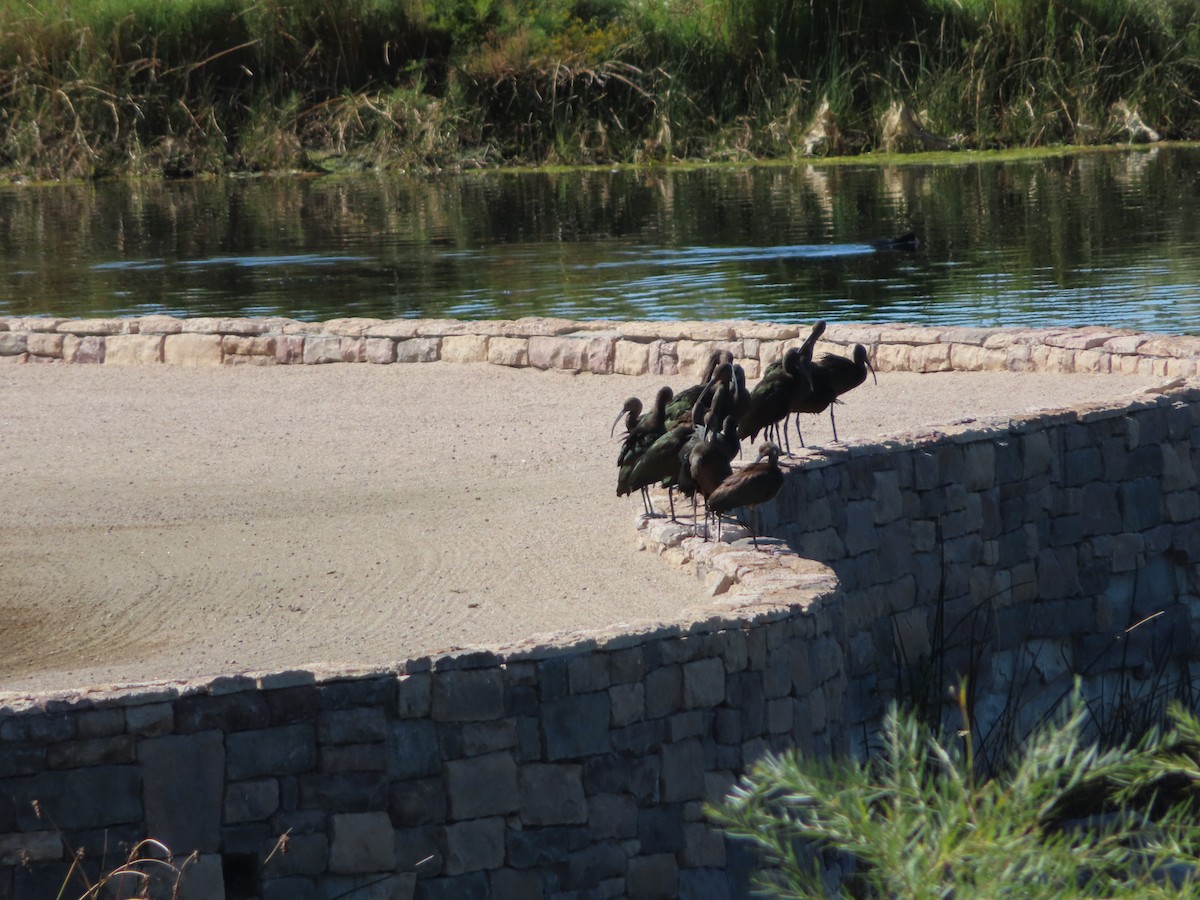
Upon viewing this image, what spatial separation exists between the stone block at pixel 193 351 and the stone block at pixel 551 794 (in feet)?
27.1

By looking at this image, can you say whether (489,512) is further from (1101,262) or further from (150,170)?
(150,170)

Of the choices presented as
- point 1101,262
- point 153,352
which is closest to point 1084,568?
point 153,352

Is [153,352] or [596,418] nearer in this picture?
[596,418]

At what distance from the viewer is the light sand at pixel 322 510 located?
6.87m

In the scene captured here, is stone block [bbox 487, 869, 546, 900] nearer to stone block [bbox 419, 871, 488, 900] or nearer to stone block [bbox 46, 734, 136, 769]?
stone block [bbox 419, 871, 488, 900]

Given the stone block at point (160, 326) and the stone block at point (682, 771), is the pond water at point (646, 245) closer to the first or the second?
the stone block at point (160, 326)

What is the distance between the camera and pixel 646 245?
888 inches

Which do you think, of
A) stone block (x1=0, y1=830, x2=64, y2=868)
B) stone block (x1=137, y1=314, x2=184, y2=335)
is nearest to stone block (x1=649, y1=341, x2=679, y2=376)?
stone block (x1=137, y1=314, x2=184, y2=335)

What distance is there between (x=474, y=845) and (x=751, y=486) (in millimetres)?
1955

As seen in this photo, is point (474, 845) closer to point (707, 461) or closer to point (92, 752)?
point (92, 752)

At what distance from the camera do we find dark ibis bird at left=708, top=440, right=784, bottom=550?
7.00 meters

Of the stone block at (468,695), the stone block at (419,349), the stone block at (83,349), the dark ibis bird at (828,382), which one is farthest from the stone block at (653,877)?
the stone block at (83,349)

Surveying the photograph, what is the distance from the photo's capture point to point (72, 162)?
33.0 meters

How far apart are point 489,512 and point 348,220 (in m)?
19.0
